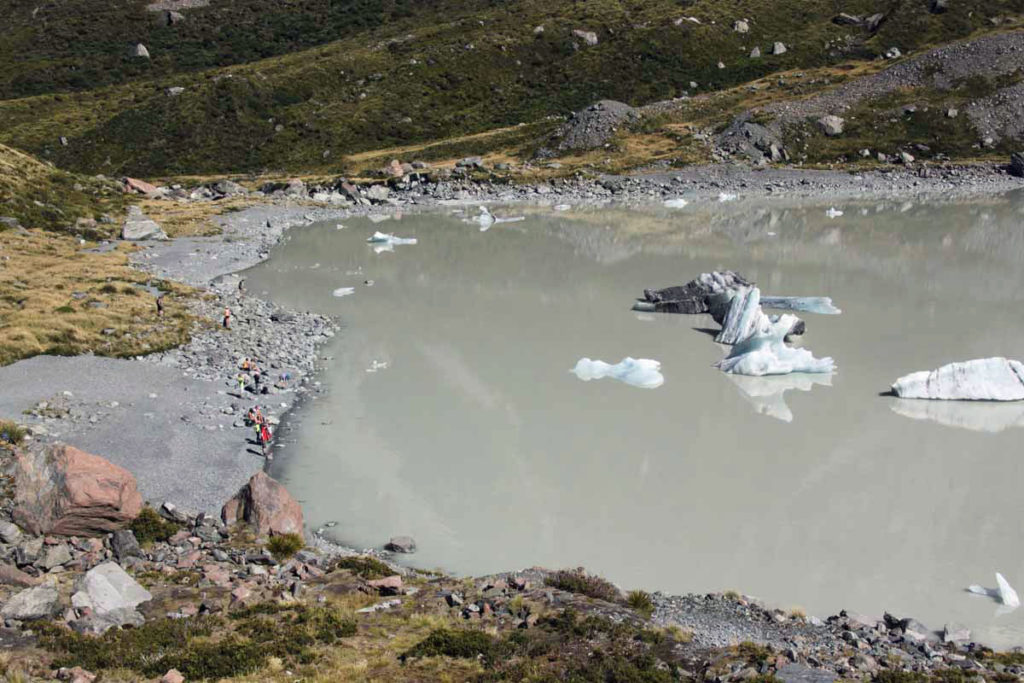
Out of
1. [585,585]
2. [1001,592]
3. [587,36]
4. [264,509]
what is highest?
[587,36]

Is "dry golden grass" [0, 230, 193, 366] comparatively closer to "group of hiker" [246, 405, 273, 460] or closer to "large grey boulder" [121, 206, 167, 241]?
"large grey boulder" [121, 206, 167, 241]

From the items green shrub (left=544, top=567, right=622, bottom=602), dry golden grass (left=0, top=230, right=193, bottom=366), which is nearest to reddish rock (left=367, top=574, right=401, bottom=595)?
green shrub (left=544, top=567, right=622, bottom=602)

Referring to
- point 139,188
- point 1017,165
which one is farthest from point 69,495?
point 1017,165

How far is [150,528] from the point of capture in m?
18.8

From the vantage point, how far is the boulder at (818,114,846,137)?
8338cm

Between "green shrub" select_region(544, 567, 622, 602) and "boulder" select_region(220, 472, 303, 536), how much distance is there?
6510 mm

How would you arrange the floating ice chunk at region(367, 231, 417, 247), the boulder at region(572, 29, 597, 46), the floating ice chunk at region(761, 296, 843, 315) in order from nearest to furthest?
1. the floating ice chunk at region(761, 296, 843, 315)
2. the floating ice chunk at region(367, 231, 417, 247)
3. the boulder at region(572, 29, 597, 46)

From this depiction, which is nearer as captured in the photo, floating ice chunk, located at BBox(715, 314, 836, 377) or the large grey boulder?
floating ice chunk, located at BBox(715, 314, 836, 377)

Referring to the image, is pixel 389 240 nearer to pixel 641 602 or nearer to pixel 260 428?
pixel 260 428

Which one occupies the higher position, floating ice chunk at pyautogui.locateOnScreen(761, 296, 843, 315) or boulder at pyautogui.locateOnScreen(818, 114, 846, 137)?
boulder at pyautogui.locateOnScreen(818, 114, 846, 137)

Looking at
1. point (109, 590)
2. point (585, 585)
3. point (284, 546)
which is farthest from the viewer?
point (284, 546)

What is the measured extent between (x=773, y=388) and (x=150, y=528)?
69.8ft

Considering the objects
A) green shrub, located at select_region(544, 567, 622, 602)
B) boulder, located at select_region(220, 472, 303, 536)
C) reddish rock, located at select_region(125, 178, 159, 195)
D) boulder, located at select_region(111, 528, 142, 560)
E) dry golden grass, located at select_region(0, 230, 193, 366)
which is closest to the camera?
green shrub, located at select_region(544, 567, 622, 602)

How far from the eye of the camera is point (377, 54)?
117750 millimetres
